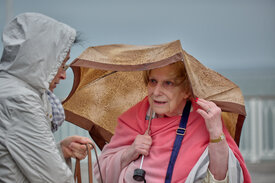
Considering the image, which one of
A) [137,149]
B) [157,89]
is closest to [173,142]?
[137,149]

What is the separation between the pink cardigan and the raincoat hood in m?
0.90

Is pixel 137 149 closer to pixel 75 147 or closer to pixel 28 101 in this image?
pixel 75 147

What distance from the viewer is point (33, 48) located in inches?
72.8

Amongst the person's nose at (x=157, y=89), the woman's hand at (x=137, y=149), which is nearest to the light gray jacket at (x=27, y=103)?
the woman's hand at (x=137, y=149)

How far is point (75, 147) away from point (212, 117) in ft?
2.72

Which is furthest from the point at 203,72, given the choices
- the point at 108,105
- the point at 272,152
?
the point at 272,152

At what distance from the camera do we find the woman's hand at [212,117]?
234 centimetres

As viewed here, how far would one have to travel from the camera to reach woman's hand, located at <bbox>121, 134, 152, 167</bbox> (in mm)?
2537

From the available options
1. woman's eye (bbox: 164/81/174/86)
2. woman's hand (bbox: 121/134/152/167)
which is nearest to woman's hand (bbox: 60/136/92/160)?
woman's hand (bbox: 121/134/152/167)

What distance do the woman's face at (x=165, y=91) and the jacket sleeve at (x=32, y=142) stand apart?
90cm

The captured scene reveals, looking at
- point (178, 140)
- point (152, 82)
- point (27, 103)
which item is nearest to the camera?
point (27, 103)

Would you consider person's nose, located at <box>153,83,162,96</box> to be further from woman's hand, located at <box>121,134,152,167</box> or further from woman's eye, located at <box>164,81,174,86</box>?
woman's hand, located at <box>121,134,152,167</box>

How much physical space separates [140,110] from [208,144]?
1.97ft

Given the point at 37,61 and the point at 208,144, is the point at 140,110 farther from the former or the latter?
the point at 37,61
